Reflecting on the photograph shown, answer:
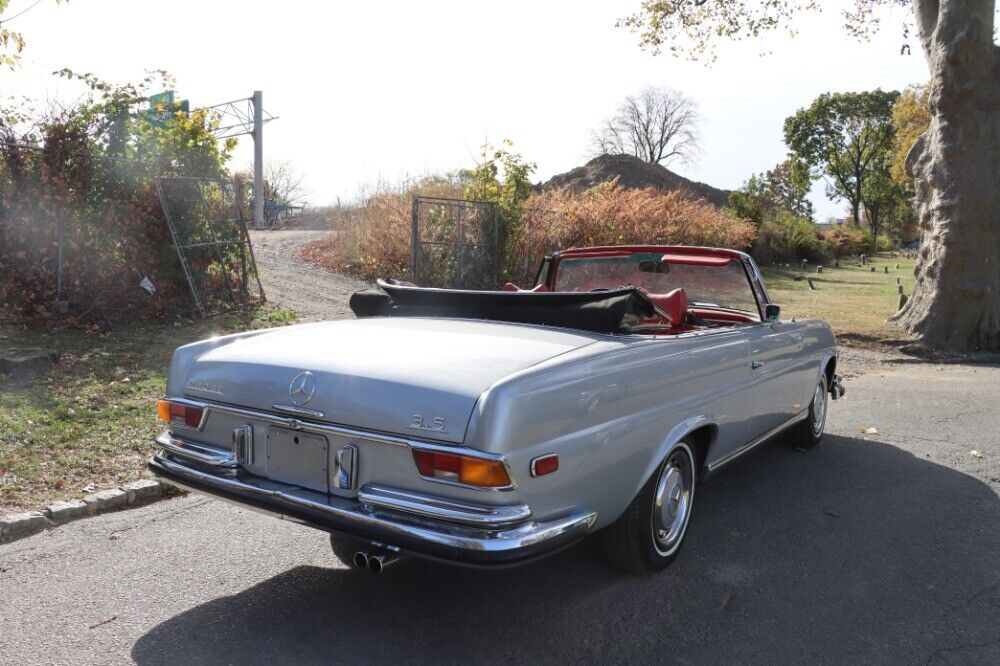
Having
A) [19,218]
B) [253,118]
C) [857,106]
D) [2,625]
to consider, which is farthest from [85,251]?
[857,106]

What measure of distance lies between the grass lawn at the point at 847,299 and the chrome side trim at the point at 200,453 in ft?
39.6

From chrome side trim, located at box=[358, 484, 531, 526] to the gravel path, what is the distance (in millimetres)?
8415

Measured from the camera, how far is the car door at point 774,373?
485 centimetres

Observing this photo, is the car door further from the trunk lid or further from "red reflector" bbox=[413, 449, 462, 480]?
"red reflector" bbox=[413, 449, 462, 480]

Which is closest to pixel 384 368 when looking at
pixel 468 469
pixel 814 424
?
pixel 468 469

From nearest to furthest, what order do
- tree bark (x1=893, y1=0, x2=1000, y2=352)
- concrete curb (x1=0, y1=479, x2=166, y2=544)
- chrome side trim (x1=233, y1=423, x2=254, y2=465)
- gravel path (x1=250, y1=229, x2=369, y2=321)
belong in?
chrome side trim (x1=233, y1=423, x2=254, y2=465)
concrete curb (x1=0, y1=479, x2=166, y2=544)
gravel path (x1=250, y1=229, x2=369, y2=321)
tree bark (x1=893, y1=0, x2=1000, y2=352)

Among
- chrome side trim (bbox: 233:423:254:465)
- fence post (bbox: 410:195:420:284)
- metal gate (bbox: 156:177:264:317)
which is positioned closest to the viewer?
chrome side trim (bbox: 233:423:254:465)

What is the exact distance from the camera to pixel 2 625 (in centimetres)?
334

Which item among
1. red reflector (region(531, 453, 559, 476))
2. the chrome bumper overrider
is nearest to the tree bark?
red reflector (region(531, 453, 559, 476))

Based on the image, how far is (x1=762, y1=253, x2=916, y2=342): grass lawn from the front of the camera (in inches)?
563

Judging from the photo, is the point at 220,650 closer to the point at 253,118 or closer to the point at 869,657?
the point at 869,657

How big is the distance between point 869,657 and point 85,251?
29.9 feet

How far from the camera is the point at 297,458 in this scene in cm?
327

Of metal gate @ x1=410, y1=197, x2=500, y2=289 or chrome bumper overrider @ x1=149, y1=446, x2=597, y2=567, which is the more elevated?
metal gate @ x1=410, y1=197, x2=500, y2=289
